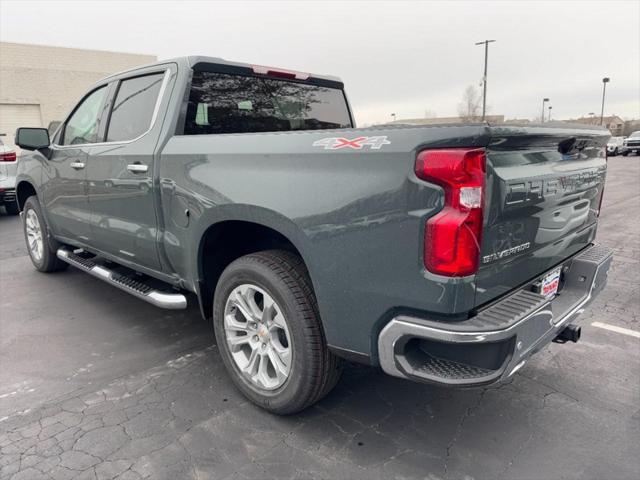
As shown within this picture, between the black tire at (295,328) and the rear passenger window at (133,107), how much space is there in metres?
1.45

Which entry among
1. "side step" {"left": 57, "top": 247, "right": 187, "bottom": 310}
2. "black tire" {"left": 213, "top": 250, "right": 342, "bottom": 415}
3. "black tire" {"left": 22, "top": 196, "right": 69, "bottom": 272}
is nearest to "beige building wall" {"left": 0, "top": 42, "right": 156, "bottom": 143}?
"black tire" {"left": 22, "top": 196, "right": 69, "bottom": 272}

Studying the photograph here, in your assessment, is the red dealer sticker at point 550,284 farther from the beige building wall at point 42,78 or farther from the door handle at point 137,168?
the beige building wall at point 42,78

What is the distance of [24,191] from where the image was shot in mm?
5531

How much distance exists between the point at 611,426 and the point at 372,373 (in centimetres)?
138

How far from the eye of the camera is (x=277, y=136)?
243 cm

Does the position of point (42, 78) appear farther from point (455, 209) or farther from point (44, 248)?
point (455, 209)

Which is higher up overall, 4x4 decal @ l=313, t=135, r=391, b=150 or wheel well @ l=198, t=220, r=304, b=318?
4x4 decal @ l=313, t=135, r=391, b=150

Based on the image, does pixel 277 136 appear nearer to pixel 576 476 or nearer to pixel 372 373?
pixel 372 373

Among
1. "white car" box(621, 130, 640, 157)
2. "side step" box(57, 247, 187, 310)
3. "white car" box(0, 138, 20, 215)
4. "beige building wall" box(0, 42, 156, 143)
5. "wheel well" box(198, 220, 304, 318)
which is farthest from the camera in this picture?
"white car" box(621, 130, 640, 157)

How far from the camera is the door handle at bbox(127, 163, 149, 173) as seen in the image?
320 cm

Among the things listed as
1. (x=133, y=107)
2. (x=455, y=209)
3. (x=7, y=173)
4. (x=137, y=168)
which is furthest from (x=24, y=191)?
(x=455, y=209)

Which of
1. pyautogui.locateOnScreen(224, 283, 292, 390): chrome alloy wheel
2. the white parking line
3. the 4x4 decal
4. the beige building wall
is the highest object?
the beige building wall

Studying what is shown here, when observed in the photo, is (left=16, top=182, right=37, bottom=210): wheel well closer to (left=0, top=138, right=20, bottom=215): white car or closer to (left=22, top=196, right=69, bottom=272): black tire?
(left=22, top=196, right=69, bottom=272): black tire

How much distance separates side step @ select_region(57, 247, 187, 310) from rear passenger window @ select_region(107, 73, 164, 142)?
1.09 meters
